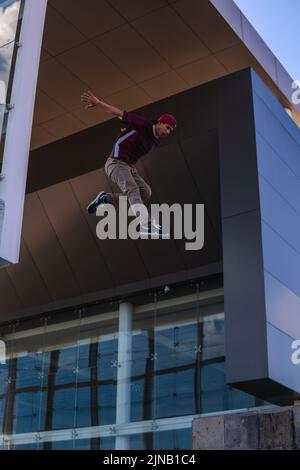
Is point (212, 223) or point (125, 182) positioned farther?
point (212, 223)

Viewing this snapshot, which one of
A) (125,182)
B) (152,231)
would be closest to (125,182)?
(125,182)

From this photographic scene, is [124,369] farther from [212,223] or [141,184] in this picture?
[141,184]

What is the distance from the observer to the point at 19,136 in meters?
9.91

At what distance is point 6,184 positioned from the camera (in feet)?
30.5

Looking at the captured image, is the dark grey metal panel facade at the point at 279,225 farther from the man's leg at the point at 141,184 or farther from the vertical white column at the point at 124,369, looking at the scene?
the vertical white column at the point at 124,369

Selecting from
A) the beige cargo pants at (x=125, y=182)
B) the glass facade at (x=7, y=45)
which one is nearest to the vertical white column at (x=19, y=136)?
the glass facade at (x=7, y=45)

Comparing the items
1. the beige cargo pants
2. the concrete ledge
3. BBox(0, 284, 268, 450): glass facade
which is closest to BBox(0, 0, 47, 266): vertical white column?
the beige cargo pants

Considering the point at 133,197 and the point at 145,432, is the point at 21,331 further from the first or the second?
the point at 133,197

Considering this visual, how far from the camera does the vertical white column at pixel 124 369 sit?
1634cm

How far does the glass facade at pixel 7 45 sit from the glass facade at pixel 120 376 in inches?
296

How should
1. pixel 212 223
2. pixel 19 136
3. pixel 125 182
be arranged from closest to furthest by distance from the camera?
pixel 19 136 < pixel 125 182 < pixel 212 223

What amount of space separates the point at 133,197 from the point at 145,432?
662 centimetres

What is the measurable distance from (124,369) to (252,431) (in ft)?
17.7

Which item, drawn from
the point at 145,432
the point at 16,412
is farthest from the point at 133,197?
the point at 16,412
